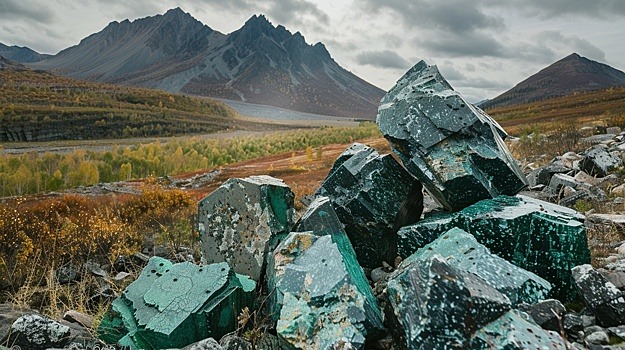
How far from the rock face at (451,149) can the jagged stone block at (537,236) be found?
1.24 feet

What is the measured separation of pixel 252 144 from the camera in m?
33.5

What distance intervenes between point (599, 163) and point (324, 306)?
1138 cm

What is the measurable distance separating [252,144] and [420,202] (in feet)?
92.0

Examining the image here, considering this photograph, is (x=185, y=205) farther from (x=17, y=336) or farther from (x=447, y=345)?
(x=447, y=345)

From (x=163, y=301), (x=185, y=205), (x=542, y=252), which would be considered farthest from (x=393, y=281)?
(x=185, y=205)

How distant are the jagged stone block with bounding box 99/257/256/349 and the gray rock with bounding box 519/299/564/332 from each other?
9.38ft

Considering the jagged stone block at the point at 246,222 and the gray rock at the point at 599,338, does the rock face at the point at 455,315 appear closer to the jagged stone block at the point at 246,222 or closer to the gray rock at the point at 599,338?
the gray rock at the point at 599,338

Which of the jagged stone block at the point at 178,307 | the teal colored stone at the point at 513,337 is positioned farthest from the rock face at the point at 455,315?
the jagged stone block at the point at 178,307

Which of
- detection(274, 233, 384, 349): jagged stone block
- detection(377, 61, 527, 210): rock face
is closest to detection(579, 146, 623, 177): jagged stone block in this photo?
detection(377, 61, 527, 210): rock face

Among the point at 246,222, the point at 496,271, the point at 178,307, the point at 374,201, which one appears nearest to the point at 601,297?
the point at 496,271

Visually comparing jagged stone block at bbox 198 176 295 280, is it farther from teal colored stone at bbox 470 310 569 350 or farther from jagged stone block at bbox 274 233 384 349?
teal colored stone at bbox 470 310 569 350

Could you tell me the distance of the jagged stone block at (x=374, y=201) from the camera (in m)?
5.81

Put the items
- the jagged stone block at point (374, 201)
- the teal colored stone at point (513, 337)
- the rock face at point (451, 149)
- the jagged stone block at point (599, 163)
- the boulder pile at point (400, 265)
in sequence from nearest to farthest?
the teal colored stone at point (513, 337)
the boulder pile at point (400, 265)
the rock face at point (451, 149)
the jagged stone block at point (374, 201)
the jagged stone block at point (599, 163)

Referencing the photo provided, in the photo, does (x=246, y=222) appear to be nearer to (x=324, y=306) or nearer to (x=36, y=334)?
(x=324, y=306)
